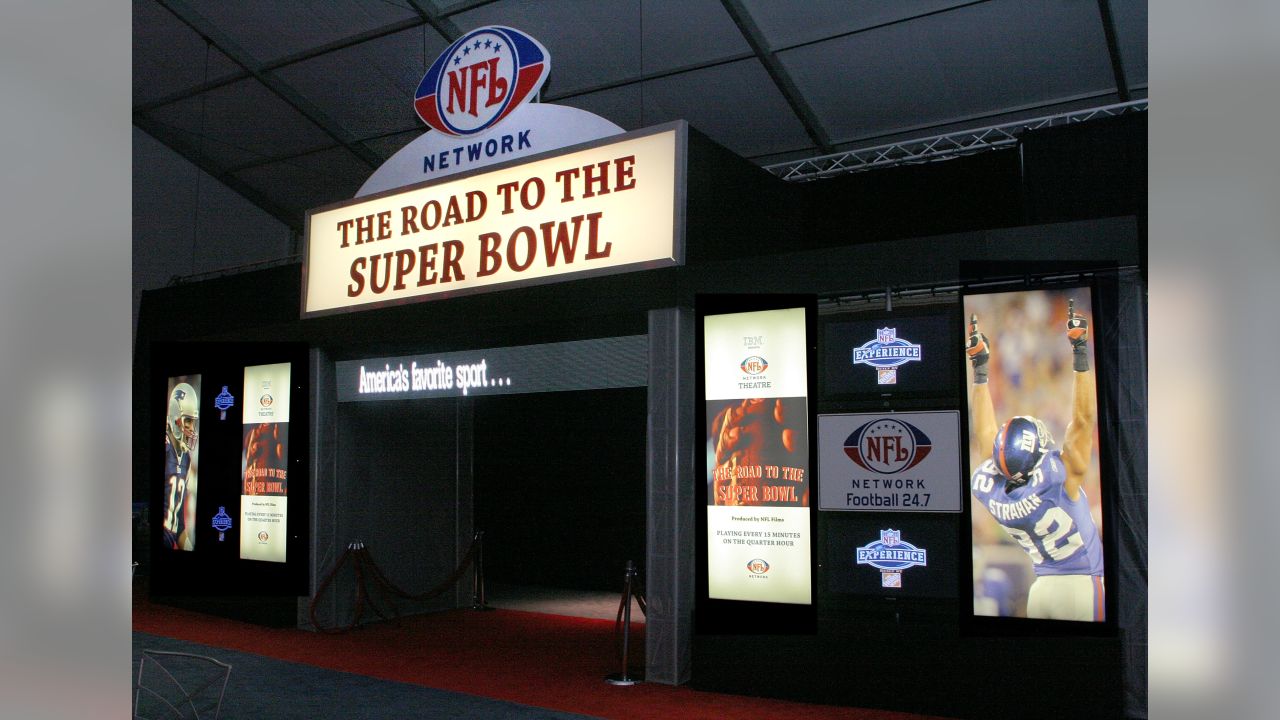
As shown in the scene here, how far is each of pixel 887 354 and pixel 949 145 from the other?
500 centimetres

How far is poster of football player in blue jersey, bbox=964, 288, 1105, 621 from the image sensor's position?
206 inches

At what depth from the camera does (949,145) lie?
10.3 metres

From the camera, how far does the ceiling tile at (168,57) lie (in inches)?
459

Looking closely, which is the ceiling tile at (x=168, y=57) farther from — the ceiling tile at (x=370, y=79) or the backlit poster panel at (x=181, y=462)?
the backlit poster panel at (x=181, y=462)

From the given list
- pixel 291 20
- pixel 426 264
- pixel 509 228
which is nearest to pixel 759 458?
pixel 509 228

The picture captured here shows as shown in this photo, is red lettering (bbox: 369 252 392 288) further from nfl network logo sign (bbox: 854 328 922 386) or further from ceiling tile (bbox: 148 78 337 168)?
ceiling tile (bbox: 148 78 337 168)

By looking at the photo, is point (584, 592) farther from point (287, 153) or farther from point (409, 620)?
point (287, 153)

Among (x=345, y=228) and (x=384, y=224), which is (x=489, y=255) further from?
(x=345, y=228)

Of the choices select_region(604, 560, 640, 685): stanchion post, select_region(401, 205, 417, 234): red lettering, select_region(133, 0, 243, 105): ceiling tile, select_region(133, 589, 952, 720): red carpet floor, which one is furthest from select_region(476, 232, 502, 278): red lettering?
select_region(133, 0, 243, 105): ceiling tile

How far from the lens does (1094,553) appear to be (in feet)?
17.0
